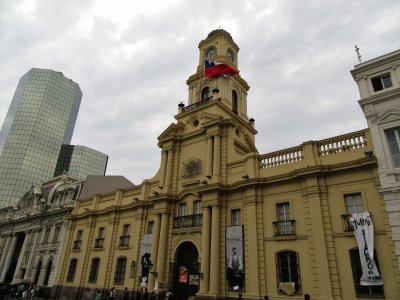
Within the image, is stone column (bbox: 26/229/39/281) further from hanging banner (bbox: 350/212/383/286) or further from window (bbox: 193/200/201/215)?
hanging banner (bbox: 350/212/383/286)

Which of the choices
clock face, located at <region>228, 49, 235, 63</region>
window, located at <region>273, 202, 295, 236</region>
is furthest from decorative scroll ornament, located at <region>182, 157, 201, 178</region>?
clock face, located at <region>228, 49, 235, 63</region>

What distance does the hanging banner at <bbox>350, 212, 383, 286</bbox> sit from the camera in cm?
1513

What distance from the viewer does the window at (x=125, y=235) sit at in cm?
2781

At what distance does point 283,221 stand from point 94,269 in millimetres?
19487

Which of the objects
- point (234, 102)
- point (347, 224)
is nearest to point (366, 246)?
point (347, 224)

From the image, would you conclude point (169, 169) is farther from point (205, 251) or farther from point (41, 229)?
point (41, 229)

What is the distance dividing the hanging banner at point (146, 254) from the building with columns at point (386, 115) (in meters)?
17.4

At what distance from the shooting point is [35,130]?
298ft

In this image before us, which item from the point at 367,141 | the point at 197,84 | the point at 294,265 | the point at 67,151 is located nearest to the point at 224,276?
the point at 294,265

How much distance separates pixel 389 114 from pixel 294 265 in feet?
33.2

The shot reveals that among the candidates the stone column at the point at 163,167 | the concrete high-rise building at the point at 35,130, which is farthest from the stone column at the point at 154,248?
the concrete high-rise building at the point at 35,130

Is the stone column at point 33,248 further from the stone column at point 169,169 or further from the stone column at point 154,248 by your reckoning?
the stone column at point 169,169

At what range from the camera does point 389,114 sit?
16906 millimetres

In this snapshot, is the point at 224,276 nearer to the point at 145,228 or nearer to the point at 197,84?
the point at 145,228
